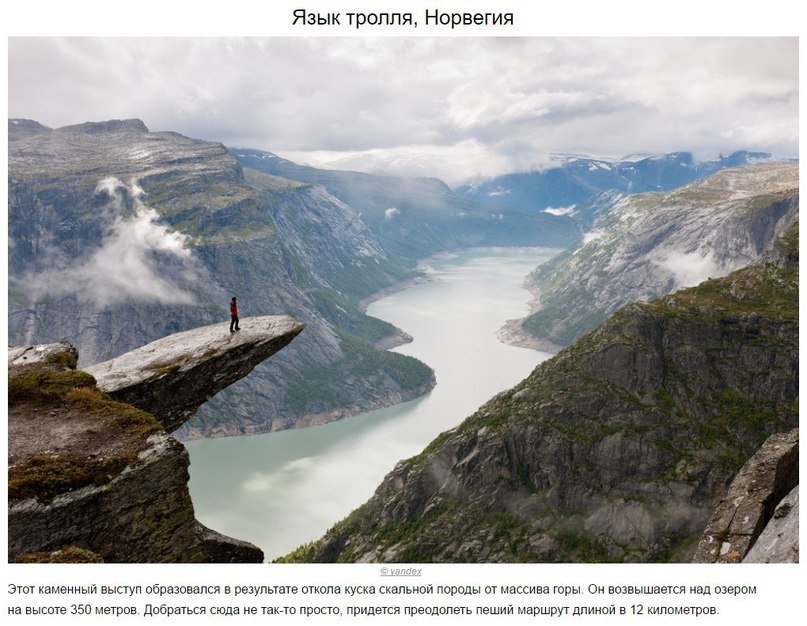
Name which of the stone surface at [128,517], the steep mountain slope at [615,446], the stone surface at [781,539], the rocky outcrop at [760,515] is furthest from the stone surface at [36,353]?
the steep mountain slope at [615,446]

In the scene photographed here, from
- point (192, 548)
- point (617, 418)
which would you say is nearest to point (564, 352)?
point (617, 418)

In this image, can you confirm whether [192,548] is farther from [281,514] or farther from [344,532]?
[281,514]

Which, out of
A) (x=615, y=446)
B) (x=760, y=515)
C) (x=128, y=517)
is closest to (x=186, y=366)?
(x=128, y=517)

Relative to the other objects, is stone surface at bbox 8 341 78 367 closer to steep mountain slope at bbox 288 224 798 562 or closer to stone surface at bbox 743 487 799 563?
stone surface at bbox 743 487 799 563

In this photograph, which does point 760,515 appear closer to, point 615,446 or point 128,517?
point 128,517

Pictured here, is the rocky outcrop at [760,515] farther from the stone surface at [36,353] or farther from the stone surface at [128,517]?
the stone surface at [36,353]
